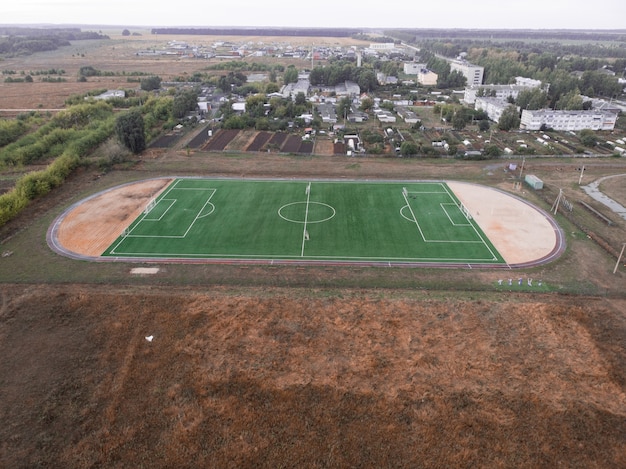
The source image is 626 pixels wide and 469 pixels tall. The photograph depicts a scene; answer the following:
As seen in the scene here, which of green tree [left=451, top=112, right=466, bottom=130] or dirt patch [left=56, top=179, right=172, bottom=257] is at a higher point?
green tree [left=451, top=112, right=466, bottom=130]

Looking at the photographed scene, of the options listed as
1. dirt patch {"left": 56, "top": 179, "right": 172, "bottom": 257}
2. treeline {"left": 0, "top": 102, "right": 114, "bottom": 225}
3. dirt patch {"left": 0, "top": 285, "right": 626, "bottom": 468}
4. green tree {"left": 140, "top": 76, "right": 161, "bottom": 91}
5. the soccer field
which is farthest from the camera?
green tree {"left": 140, "top": 76, "right": 161, "bottom": 91}

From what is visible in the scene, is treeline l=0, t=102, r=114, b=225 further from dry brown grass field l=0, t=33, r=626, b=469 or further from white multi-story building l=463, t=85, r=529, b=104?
white multi-story building l=463, t=85, r=529, b=104

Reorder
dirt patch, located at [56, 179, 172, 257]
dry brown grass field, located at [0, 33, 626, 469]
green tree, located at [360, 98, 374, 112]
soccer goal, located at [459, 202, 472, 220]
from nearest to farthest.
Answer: dry brown grass field, located at [0, 33, 626, 469]
dirt patch, located at [56, 179, 172, 257]
soccer goal, located at [459, 202, 472, 220]
green tree, located at [360, 98, 374, 112]

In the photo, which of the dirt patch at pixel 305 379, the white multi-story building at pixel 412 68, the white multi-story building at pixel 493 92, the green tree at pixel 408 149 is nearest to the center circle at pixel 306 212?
the dirt patch at pixel 305 379

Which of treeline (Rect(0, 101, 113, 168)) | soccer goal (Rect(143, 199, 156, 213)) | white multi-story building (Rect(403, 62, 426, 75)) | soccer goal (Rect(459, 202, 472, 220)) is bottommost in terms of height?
soccer goal (Rect(459, 202, 472, 220))

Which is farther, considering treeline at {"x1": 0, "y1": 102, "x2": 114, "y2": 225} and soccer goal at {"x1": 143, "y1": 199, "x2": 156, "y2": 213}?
treeline at {"x1": 0, "y1": 102, "x2": 114, "y2": 225}

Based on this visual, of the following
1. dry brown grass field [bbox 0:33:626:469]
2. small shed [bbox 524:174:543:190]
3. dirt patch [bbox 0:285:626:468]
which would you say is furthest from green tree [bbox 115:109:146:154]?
small shed [bbox 524:174:543:190]

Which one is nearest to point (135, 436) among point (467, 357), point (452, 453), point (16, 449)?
point (16, 449)

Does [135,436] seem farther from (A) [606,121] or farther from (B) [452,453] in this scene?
(A) [606,121]
